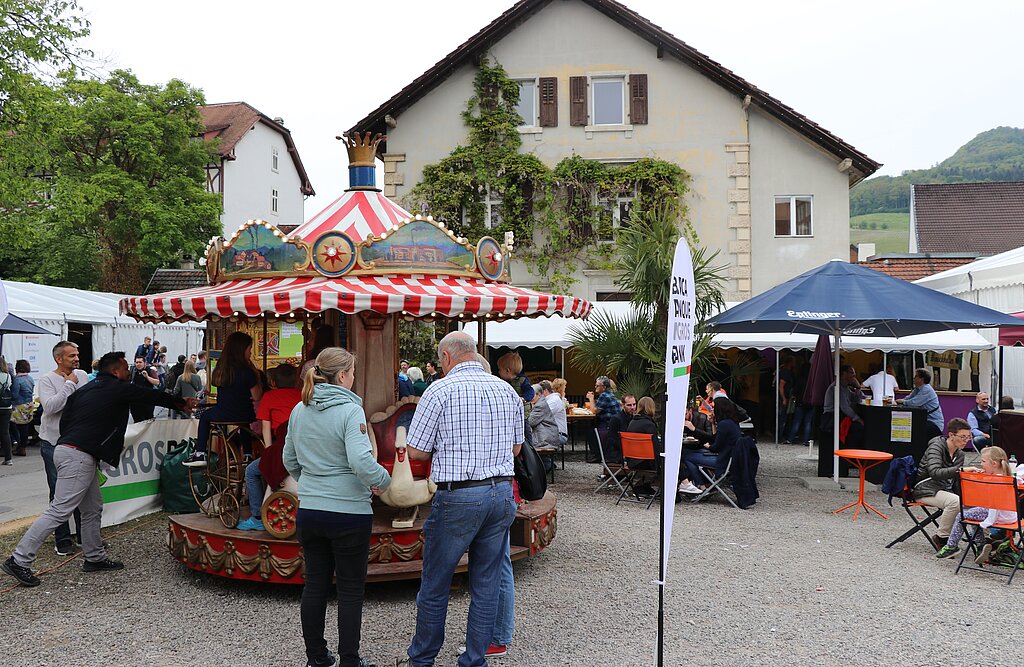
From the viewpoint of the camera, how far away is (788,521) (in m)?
9.44

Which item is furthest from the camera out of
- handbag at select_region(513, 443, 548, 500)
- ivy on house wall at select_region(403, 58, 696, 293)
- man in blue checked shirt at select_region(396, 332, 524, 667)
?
ivy on house wall at select_region(403, 58, 696, 293)

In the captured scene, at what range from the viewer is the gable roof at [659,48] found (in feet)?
67.6

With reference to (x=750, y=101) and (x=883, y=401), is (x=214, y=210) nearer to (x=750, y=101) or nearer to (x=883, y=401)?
(x=750, y=101)

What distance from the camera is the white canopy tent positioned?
45.6 ft

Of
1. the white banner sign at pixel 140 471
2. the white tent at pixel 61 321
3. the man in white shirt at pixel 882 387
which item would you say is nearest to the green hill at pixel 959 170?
the man in white shirt at pixel 882 387

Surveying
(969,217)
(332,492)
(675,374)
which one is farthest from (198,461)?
(969,217)

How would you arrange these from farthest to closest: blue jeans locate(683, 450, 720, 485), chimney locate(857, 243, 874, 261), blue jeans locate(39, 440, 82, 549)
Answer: chimney locate(857, 243, 874, 261) < blue jeans locate(683, 450, 720, 485) < blue jeans locate(39, 440, 82, 549)

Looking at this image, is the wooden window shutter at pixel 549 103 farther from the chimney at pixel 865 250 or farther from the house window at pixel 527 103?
the chimney at pixel 865 250

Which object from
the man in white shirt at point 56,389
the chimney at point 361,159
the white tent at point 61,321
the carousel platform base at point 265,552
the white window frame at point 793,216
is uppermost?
the white window frame at point 793,216

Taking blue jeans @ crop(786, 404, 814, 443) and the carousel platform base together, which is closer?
the carousel platform base

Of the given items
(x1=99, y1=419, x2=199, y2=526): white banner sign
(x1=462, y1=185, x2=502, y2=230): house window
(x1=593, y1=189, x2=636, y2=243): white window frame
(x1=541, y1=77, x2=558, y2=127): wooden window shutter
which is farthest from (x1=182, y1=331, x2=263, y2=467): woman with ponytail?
(x1=541, y1=77, x2=558, y2=127): wooden window shutter

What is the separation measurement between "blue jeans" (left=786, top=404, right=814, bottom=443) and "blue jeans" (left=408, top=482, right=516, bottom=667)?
11898 mm

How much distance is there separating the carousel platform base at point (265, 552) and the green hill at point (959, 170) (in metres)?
104

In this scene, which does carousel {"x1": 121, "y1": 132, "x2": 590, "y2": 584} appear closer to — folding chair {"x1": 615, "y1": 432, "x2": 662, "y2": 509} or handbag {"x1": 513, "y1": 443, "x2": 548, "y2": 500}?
handbag {"x1": 513, "y1": 443, "x2": 548, "y2": 500}
